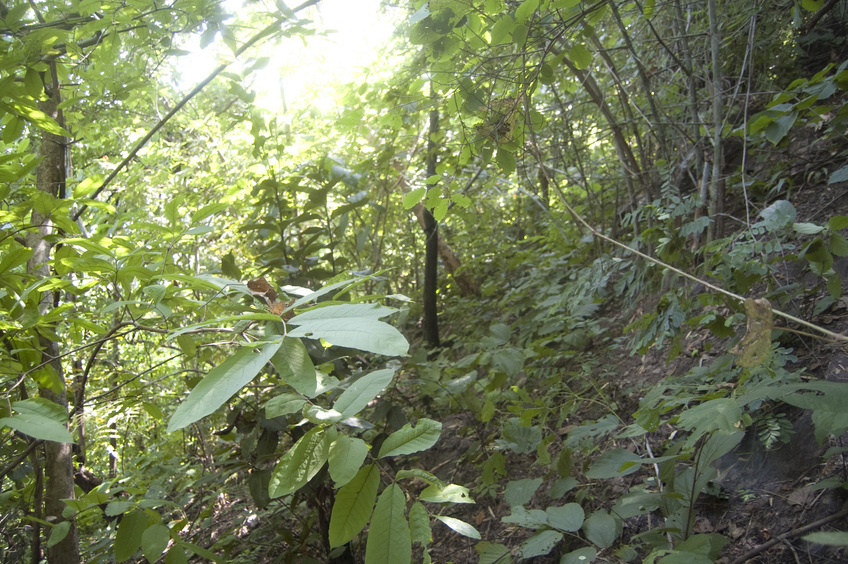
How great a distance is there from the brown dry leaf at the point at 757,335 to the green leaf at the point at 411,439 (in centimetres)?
56

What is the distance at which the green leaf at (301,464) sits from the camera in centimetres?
65

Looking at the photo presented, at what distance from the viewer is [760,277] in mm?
1670

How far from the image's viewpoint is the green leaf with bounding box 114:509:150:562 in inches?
45.1

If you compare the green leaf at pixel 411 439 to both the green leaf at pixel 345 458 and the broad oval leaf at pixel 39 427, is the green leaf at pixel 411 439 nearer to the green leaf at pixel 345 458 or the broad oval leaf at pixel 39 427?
the green leaf at pixel 345 458

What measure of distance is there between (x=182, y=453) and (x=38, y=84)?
372cm

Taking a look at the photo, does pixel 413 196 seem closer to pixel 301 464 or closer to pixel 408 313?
pixel 408 313

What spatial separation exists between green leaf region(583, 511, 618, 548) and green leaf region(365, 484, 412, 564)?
89 cm

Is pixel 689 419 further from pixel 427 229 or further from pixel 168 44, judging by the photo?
pixel 427 229

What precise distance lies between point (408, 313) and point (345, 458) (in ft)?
4.65

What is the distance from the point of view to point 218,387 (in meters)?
0.54

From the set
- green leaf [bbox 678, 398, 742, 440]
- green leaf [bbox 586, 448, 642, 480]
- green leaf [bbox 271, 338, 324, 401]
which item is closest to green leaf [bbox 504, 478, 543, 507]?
green leaf [bbox 586, 448, 642, 480]

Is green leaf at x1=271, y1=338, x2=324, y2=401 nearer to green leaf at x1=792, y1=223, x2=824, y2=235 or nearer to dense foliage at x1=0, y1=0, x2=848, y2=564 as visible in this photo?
dense foliage at x1=0, y1=0, x2=848, y2=564

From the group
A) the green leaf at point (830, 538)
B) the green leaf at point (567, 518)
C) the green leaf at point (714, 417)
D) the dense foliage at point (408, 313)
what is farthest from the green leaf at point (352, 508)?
the green leaf at point (567, 518)

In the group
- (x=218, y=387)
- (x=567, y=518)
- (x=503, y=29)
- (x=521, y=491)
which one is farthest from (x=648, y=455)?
(x=218, y=387)
